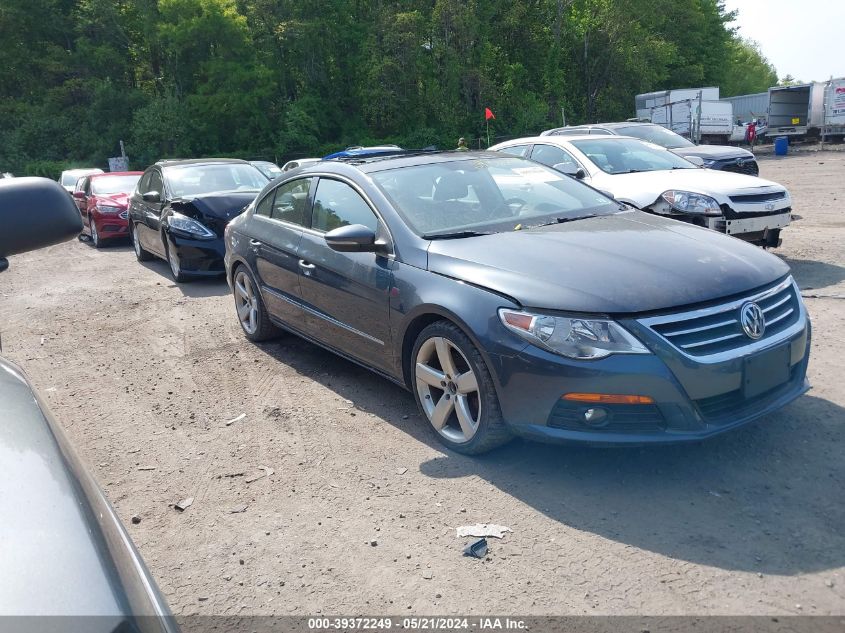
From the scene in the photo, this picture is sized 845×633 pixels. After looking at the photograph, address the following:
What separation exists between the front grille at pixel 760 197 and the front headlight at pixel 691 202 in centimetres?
23

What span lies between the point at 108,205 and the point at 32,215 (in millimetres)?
13297

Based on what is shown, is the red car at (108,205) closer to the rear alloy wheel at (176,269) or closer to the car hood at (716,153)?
the rear alloy wheel at (176,269)

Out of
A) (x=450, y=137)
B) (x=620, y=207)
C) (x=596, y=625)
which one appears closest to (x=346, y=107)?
(x=450, y=137)

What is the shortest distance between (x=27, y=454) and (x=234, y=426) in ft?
10.9

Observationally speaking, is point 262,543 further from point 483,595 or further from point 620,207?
point 620,207

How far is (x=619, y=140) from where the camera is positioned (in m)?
9.52

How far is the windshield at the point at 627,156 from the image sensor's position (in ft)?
29.3

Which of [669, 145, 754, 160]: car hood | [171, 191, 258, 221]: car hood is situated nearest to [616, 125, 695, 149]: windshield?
[669, 145, 754, 160]: car hood

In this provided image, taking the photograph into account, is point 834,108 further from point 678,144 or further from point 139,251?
point 139,251

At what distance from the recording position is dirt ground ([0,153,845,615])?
2.88 m

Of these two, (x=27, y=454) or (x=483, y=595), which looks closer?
(x=27, y=454)

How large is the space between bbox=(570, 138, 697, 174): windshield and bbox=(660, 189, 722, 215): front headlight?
1.05 metres

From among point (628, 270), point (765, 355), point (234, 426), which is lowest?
point (234, 426)

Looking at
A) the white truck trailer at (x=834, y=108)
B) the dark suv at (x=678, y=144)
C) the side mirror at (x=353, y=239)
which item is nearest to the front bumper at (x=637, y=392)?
the side mirror at (x=353, y=239)
